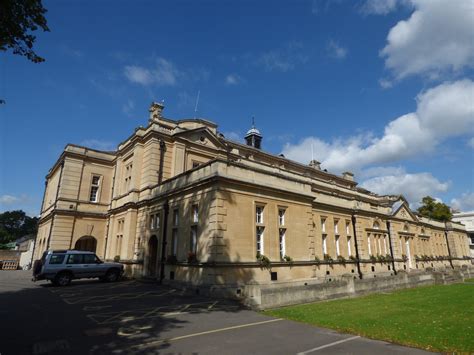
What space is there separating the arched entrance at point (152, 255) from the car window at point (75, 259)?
453 cm

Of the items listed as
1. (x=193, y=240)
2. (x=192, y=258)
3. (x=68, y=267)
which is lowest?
(x=68, y=267)

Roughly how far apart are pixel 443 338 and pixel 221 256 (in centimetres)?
961

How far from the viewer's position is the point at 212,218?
1530 centimetres

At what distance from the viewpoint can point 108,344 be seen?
7102mm

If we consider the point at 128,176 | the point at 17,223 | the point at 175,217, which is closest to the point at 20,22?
the point at 175,217

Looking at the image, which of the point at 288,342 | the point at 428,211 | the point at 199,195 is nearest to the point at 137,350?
the point at 288,342

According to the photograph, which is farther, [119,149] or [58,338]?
[119,149]

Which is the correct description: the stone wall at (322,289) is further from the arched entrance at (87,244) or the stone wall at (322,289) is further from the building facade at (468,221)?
the building facade at (468,221)

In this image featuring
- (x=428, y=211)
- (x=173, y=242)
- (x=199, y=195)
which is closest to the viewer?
(x=199, y=195)

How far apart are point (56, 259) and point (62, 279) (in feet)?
4.46

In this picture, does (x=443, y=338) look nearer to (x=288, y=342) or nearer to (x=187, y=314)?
(x=288, y=342)

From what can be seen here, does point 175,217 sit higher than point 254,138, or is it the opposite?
point 254,138

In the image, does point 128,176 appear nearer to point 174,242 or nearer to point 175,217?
point 175,217

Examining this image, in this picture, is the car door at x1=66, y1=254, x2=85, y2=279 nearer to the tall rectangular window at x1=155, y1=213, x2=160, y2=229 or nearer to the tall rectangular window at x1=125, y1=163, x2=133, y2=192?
the tall rectangular window at x1=155, y1=213, x2=160, y2=229
